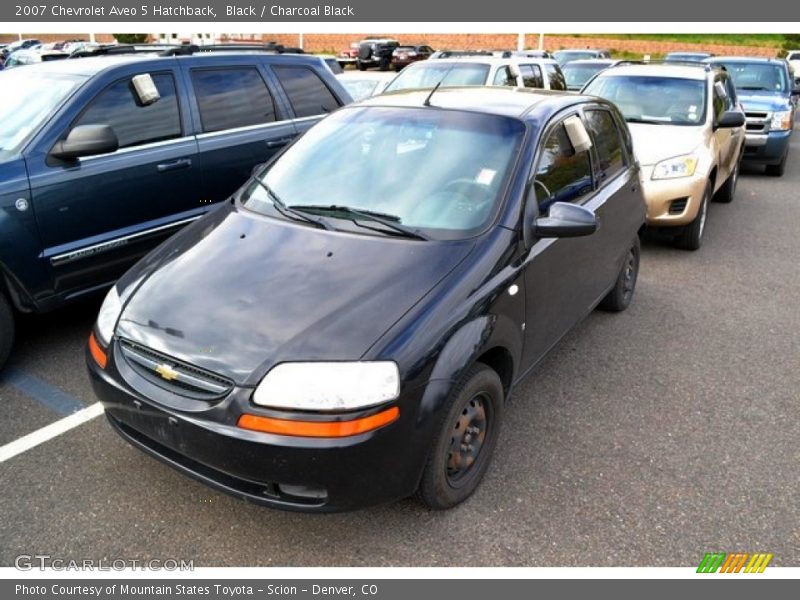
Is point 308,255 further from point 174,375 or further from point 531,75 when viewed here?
point 531,75

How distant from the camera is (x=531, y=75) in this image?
33.1ft

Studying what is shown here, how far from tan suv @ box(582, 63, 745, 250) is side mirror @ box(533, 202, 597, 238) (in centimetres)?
292

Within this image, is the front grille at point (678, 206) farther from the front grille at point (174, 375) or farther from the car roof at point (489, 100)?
the front grille at point (174, 375)

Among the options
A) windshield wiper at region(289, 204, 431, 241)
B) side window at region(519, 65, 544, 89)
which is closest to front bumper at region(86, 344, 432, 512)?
windshield wiper at region(289, 204, 431, 241)

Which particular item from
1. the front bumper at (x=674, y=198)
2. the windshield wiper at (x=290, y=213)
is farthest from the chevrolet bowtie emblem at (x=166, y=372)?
the front bumper at (x=674, y=198)

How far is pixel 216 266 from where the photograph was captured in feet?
9.45

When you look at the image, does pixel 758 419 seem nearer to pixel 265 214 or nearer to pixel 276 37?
pixel 265 214

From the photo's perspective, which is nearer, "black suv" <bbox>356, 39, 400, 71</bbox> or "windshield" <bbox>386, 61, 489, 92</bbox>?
"windshield" <bbox>386, 61, 489, 92</bbox>

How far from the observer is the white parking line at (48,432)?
3.19m

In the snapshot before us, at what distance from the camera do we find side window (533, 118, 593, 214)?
3.29m

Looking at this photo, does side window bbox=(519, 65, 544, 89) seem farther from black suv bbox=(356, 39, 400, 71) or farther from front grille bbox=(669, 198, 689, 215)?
black suv bbox=(356, 39, 400, 71)

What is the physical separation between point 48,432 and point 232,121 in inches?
108

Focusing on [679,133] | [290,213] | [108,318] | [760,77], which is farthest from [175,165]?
[760,77]

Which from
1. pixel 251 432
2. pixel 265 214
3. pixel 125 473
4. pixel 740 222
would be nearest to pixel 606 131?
pixel 265 214
